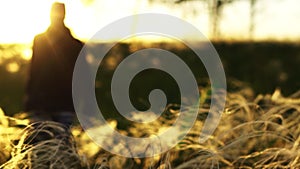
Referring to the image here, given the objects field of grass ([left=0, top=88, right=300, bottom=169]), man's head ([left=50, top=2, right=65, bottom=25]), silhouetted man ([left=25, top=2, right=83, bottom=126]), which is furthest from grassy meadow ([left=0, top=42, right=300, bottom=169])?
man's head ([left=50, top=2, right=65, bottom=25])

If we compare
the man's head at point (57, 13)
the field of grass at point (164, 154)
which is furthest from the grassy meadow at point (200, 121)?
the man's head at point (57, 13)

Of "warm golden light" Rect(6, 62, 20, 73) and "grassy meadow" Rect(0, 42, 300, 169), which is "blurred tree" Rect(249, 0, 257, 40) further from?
"warm golden light" Rect(6, 62, 20, 73)

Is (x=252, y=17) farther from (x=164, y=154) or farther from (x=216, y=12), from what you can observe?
(x=164, y=154)

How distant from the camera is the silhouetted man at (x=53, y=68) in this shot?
5.77 meters

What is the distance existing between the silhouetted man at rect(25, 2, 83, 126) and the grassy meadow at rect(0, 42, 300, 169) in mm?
216

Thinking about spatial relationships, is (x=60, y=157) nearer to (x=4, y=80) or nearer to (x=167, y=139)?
(x=167, y=139)

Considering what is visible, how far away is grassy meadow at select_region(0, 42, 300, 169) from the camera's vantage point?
13.6ft

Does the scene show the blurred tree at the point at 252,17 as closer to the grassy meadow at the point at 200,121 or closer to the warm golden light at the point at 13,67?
the grassy meadow at the point at 200,121

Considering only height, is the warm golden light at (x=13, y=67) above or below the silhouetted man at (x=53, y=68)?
below

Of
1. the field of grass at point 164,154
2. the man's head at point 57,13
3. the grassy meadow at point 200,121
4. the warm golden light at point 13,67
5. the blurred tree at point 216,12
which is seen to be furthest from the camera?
the warm golden light at point 13,67

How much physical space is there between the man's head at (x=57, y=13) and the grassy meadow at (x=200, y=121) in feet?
2.61

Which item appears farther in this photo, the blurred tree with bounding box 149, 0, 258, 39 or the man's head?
the blurred tree with bounding box 149, 0, 258, 39

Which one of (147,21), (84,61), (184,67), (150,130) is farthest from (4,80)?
(150,130)

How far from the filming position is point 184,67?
536 inches
